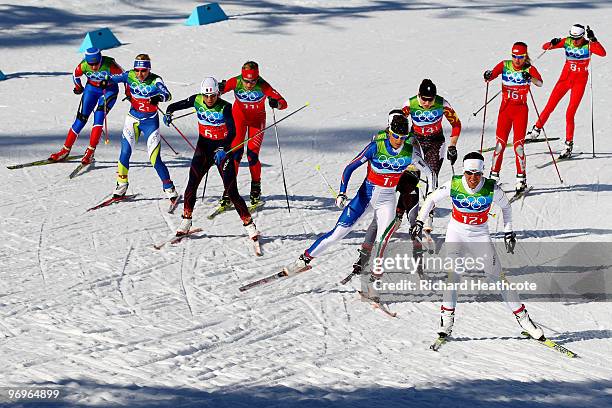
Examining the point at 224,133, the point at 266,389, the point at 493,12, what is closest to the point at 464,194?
the point at 266,389

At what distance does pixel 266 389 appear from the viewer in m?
8.62

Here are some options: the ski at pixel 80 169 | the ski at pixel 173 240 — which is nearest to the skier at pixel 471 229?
the ski at pixel 173 240

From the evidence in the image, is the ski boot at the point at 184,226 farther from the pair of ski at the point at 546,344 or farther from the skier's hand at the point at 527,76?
the skier's hand at the point at 527,76

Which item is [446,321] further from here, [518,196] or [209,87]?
[518,196]

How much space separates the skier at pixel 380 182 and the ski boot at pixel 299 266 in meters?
0.12

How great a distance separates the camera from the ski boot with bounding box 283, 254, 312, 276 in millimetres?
10820

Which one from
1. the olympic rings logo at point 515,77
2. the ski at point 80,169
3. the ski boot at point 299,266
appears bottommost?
the ski boot at point 299,266

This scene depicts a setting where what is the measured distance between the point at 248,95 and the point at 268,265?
8.30 feet

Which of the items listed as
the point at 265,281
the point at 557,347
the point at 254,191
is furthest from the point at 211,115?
the point at 557,347

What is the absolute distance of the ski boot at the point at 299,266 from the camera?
1082 centimetres

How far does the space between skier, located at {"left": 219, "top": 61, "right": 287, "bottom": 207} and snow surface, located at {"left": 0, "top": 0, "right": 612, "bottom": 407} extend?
3.05 feet

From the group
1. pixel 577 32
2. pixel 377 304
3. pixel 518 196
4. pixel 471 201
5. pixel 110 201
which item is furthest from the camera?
pixel 577 32

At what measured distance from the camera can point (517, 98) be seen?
13.9m

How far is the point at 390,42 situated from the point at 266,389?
15.6 meters
